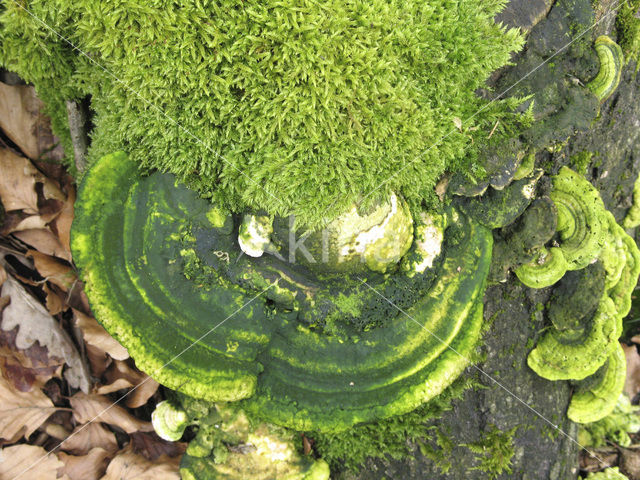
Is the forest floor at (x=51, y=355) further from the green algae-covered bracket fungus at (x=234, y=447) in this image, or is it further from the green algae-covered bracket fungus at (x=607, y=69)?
the green algae-covered bracket fungus at (x=607, y=69)

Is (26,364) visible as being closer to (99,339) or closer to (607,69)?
(99,339)

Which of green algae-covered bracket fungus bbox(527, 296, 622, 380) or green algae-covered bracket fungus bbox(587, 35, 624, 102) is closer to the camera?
green algae-covered bracket fungus bbox(587, 35, 624, 102)

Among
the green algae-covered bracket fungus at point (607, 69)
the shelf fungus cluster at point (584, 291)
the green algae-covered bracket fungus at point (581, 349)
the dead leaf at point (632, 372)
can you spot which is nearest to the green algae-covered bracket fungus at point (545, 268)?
the shelf fungus cluster at point (584, 291)

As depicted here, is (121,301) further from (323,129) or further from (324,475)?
(324,475)

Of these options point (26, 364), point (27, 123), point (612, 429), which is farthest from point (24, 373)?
point (612, 429)

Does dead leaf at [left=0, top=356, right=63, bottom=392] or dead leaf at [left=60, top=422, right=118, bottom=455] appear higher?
dead leaf at [left=0, top=356, right=63, bottom=392]

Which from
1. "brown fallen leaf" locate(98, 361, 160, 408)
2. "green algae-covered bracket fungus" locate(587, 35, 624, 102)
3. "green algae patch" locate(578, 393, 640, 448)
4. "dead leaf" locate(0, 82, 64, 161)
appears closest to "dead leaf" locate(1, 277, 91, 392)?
"brown fallen leaf" locate(98, 361, 160, 408)

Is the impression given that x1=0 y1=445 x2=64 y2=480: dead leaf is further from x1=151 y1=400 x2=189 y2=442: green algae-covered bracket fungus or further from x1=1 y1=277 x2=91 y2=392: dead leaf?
x1=151 y1=400 x2=189 y2=442: green algae-covered bracket fungus
